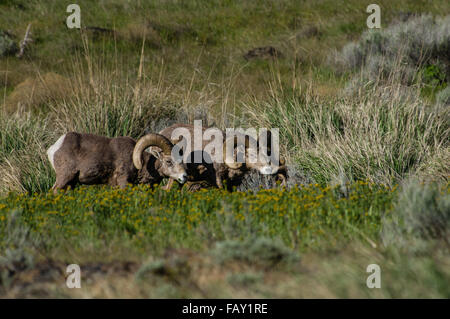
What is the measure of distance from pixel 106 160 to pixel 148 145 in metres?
0.67

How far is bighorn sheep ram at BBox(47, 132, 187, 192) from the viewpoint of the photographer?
7.57 metres

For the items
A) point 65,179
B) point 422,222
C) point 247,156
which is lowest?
point 422,222

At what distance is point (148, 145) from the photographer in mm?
7516

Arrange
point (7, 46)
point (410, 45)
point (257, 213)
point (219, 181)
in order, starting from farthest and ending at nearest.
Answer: point (7, 46), point (410, 45), point (219, 181), point (257, 213)

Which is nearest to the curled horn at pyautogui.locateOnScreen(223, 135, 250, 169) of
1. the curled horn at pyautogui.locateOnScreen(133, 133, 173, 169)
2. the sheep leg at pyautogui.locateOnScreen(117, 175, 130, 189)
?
the curled horn at pyautogui.locateOnScreen(133, 133, 173, 169)

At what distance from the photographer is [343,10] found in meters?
28.5

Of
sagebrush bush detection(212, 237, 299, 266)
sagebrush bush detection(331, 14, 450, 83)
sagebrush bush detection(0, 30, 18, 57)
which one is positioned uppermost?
sagebrush bush detection(0, 30, 18, 57)

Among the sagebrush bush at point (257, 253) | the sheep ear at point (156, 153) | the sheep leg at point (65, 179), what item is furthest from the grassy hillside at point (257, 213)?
the sheep ear at point (156, 153)

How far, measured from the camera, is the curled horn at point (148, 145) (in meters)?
7.49

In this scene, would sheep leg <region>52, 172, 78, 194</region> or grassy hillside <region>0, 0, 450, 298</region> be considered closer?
grassy hillside <region>0, 0, 450, 298</region>

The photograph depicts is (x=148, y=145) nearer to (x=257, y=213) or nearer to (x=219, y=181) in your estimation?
(x=219, y=181)

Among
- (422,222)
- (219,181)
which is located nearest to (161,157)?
(219,181)

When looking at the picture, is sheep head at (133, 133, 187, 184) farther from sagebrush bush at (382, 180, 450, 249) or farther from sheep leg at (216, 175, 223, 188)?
sagebrush bush at (382, 180, 450, 249)

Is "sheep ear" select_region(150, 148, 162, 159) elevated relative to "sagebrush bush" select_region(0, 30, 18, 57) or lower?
lower
